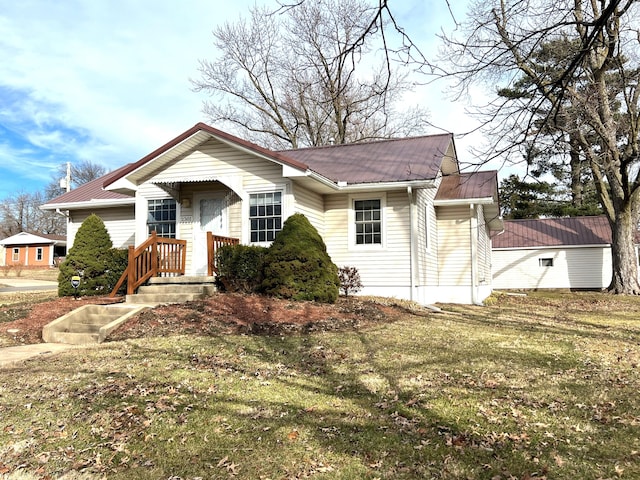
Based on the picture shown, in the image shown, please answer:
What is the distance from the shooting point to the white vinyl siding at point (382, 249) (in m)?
13.3

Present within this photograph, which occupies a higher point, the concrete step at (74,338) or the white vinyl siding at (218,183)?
the white vinyl siding at (218,183)

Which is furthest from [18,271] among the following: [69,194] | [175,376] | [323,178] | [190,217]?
[175,376]

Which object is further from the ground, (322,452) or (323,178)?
(323,178)

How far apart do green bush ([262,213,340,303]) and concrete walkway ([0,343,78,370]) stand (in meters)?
4.16

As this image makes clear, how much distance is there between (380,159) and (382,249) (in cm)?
320

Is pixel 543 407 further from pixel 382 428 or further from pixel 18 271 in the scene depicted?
pixel 18 271

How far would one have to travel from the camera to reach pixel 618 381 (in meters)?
5.45

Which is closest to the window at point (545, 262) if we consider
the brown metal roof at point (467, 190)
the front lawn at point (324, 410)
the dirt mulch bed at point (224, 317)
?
the brown metal roof at point (467, 190)

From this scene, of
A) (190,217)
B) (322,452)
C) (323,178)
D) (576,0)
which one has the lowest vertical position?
(322,452)

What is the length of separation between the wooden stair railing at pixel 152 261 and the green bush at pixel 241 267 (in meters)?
1.68

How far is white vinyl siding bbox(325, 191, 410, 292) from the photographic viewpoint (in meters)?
13.3

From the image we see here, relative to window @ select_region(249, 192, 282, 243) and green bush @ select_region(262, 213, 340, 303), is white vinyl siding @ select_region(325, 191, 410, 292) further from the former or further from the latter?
green bush @ select_region(262, 213, 340, 303)

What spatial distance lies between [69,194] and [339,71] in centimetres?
1690

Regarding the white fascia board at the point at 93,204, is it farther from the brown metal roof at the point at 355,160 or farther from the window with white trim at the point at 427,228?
the window with white trim at the point at 427,228
